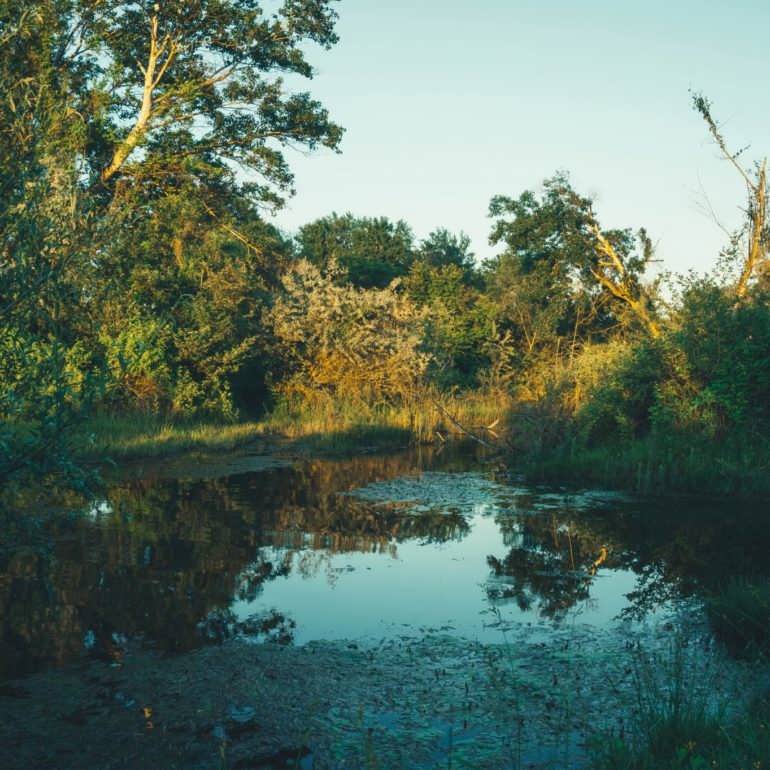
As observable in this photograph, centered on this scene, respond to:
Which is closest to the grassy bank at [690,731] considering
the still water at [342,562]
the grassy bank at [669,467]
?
the still water at [342,562]

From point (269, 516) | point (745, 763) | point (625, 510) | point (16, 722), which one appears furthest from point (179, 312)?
point (745, 763)

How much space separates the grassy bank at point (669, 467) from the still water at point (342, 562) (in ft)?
2.56

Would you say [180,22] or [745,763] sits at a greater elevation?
[180,22]

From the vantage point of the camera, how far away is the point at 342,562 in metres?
8.93

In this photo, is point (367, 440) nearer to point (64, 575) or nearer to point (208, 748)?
point (64, 575)

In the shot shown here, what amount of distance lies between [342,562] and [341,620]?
2030mm

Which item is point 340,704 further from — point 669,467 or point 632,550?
point 669,467

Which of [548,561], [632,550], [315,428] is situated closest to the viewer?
[548,561]

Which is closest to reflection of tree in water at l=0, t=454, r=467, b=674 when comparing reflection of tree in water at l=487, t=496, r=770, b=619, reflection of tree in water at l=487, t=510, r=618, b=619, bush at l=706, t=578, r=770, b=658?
reflection of tree in water at l=487, t=510, r=618, b=619

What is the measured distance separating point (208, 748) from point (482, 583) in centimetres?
419

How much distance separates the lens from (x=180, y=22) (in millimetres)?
21266

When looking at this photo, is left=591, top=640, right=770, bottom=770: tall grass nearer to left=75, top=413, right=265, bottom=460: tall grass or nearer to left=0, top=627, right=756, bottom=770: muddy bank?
left=0, top=627, right=756, bottom=770: muddy bank

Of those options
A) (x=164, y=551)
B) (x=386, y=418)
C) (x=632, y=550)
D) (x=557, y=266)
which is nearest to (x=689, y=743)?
(x=632, y=550)

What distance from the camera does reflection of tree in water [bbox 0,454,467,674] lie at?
6266mm
